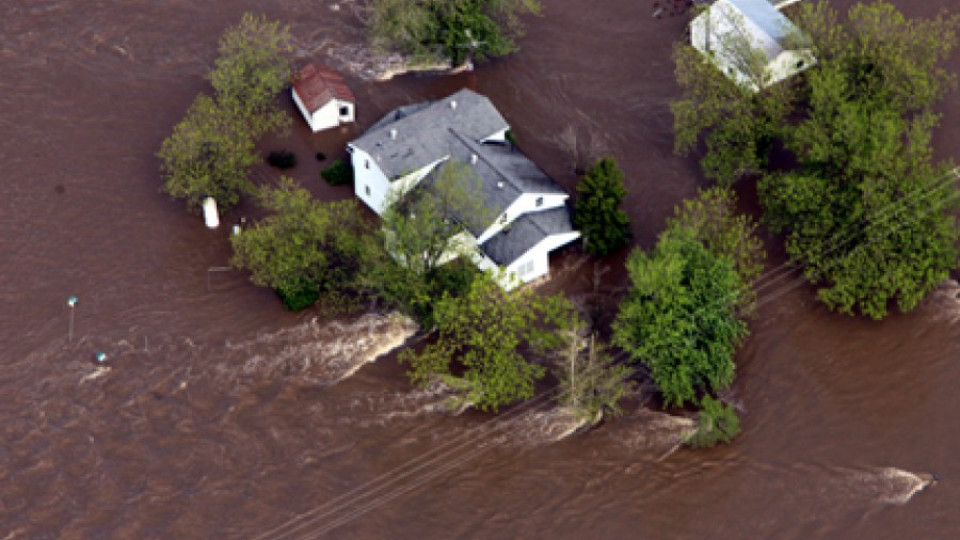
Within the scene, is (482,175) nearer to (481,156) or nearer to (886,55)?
(481,156)

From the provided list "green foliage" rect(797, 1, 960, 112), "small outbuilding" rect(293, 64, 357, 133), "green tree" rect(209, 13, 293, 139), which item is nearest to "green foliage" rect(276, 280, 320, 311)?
"green tree" rect(209, 13, 293, 139)

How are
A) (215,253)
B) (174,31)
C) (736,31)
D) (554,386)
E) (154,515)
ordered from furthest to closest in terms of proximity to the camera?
(174,31) < (736,31) < (215,253) < (554,386) < (154,515)

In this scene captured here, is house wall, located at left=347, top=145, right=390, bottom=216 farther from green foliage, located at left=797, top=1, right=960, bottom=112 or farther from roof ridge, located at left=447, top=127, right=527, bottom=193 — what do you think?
green foliage, located at left=797, top=1, right=960, bottom=112

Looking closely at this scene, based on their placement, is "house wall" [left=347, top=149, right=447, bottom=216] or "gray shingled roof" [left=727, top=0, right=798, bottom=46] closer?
"house wall" [left=347, top=149, right=447, bottom=216]

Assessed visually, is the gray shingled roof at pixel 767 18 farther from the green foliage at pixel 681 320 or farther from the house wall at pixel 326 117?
the house wall at pixel 326 117

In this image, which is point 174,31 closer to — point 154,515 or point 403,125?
point 403,125

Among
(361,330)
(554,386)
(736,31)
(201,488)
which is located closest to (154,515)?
(201,488)
